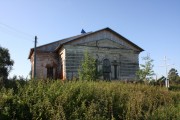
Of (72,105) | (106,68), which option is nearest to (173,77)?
(106,68)

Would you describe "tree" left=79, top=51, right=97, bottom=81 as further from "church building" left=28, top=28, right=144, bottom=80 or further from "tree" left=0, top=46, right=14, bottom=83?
"tree" left=0, top=46, right=14, bottom=83

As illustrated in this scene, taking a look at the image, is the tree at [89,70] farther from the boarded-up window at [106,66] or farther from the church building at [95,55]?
the boarded-up window at [106,66]

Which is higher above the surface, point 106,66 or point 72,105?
point 106,66

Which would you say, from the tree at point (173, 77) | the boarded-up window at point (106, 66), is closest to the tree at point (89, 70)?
the boarded-up window at point (106, 66)

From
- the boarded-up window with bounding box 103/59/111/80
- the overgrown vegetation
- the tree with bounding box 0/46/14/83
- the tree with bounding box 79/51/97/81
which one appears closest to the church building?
the boarded-up window with bounding box 103/59/111/80

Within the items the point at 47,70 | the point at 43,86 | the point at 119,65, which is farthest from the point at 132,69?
the point at 43,86

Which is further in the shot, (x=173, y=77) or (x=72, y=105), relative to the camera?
(x=173, y=77)

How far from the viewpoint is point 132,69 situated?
34.7m

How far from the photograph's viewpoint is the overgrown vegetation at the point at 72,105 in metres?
9.14

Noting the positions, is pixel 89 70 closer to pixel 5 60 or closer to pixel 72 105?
pixel 72 105

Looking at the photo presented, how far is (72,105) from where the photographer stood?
32.8ft

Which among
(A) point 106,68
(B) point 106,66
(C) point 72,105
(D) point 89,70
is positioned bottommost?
(C) point 72,105

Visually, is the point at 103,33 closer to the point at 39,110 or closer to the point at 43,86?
→ the point at 43,86

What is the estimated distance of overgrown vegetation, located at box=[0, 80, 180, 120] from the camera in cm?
914
